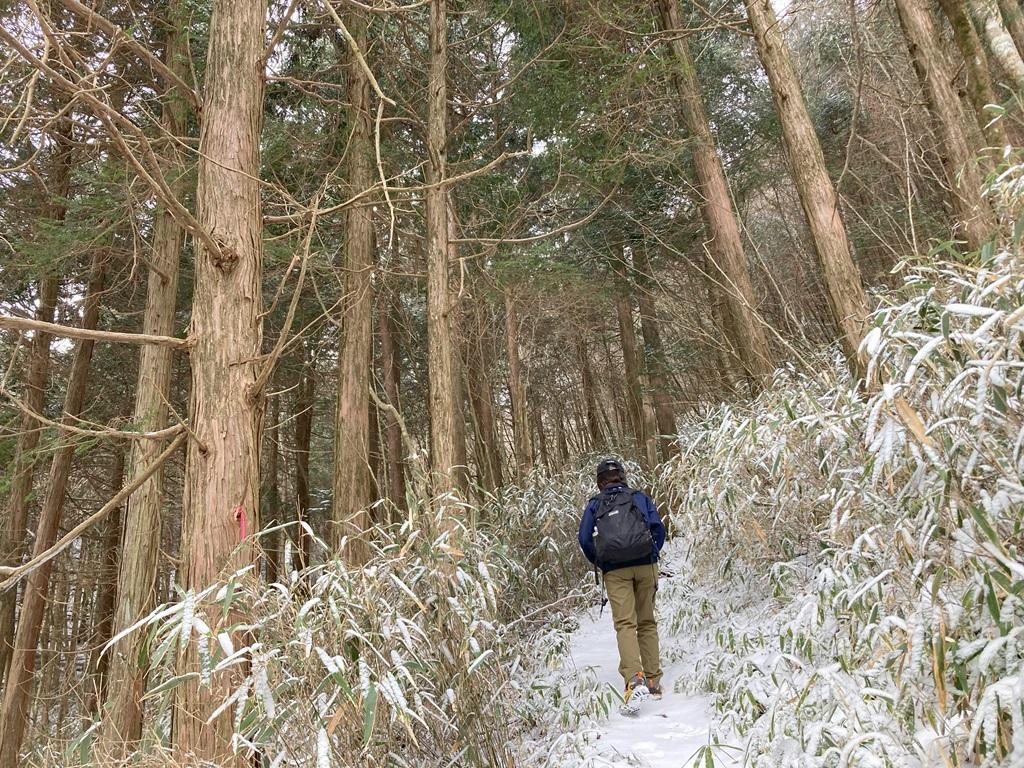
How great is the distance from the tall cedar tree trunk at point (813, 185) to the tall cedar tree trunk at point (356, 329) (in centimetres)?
382

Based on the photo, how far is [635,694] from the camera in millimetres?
3932

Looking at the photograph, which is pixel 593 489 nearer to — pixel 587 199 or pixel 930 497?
pixel 587 199

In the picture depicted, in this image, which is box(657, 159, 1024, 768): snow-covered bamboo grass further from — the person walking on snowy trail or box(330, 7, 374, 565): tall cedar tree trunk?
box(330, 7, 374, 565): tall cedar tree trunk

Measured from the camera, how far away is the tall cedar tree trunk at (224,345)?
2592mm

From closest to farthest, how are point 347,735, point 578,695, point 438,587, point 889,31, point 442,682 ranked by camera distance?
point 347,735 → point 442,682 → point 438,587 → point 578,695 → point 889,31

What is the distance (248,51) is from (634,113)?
19.7 feet

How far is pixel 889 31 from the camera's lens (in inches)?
455

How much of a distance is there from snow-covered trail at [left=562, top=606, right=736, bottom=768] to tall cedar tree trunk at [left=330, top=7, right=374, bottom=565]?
2.83 m

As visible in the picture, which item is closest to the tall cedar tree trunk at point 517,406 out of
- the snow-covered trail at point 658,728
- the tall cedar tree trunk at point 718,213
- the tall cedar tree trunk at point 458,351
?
the tall cedar tree trunk at point 458,351

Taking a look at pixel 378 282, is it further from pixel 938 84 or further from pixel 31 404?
pixel 938 84

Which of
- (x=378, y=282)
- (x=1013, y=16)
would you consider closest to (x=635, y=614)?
(x=1013, y=16)

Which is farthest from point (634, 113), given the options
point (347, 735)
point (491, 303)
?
point (347, 735)

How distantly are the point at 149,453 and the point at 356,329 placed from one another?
7.78 ft

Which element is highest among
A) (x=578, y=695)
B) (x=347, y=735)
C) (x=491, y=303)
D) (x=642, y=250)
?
(x=642, y=250)
